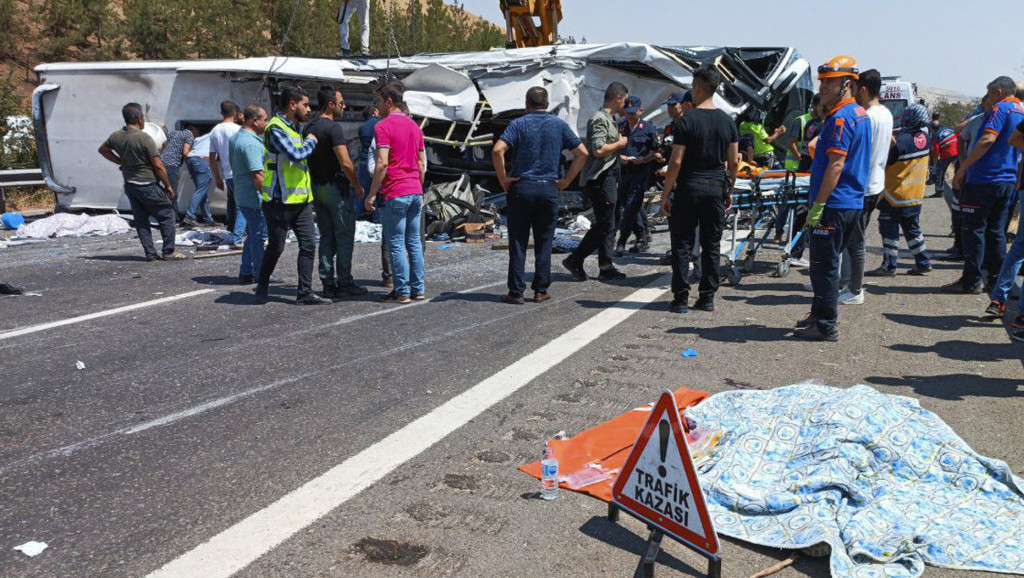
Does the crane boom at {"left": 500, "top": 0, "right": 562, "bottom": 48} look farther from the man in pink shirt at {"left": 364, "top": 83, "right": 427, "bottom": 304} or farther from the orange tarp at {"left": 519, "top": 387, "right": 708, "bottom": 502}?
Answer: the orange tarp at {"left": 519, "top": 387, "right": 708, "bottom": 502}

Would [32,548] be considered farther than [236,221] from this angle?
No

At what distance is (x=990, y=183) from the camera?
7.64 m

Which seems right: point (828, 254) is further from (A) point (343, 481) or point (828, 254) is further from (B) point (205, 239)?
(B) point (205, 239)

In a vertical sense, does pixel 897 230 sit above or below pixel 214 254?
above

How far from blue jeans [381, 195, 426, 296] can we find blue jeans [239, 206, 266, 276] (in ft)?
5.33

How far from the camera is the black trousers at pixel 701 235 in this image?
281 inches

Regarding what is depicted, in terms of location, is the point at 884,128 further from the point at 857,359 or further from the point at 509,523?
the point at 509,523

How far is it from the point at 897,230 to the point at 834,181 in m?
3.67

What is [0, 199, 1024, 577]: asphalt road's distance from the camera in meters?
3.15

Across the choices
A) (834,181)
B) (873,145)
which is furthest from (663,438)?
(873,145)

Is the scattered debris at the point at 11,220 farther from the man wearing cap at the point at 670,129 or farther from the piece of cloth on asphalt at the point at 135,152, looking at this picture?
the man wearing cap at the point at 670,129

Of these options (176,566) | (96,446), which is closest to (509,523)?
(176,566)

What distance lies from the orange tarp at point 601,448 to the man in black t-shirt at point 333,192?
4204 millimetres

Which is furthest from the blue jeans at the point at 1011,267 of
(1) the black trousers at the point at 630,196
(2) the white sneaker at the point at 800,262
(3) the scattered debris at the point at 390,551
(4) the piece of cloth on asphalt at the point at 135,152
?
(4) the piece of cloth on asphalt at the point at 135,152
